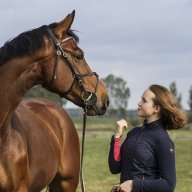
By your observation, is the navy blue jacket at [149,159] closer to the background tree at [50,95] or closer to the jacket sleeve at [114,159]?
the jacket sleeve at [114,159]

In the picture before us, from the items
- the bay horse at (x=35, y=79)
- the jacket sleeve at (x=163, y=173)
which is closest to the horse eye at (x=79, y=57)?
the bay horse at (x=35, y=79)

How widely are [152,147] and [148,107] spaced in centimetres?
29

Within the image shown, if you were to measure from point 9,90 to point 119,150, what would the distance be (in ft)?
3.44

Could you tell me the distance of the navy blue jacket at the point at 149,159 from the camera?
3705mm

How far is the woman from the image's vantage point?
3.71 meters

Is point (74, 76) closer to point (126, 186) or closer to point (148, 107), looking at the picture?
point (148, 107)

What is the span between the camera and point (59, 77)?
4.36m

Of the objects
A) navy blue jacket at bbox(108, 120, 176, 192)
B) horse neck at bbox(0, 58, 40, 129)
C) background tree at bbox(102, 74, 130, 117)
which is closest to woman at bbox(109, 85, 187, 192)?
navy blue jacket at bbox(108, 120, 176, 192)

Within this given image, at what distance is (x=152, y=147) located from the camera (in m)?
3.82

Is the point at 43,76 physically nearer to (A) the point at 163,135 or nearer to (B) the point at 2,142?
(B) the point at 2,142

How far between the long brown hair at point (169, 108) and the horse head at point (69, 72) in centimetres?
66

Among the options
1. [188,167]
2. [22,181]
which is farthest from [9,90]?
[188,167]

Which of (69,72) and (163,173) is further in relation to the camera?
(69,72)

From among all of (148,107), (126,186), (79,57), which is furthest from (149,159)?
(79,57)
